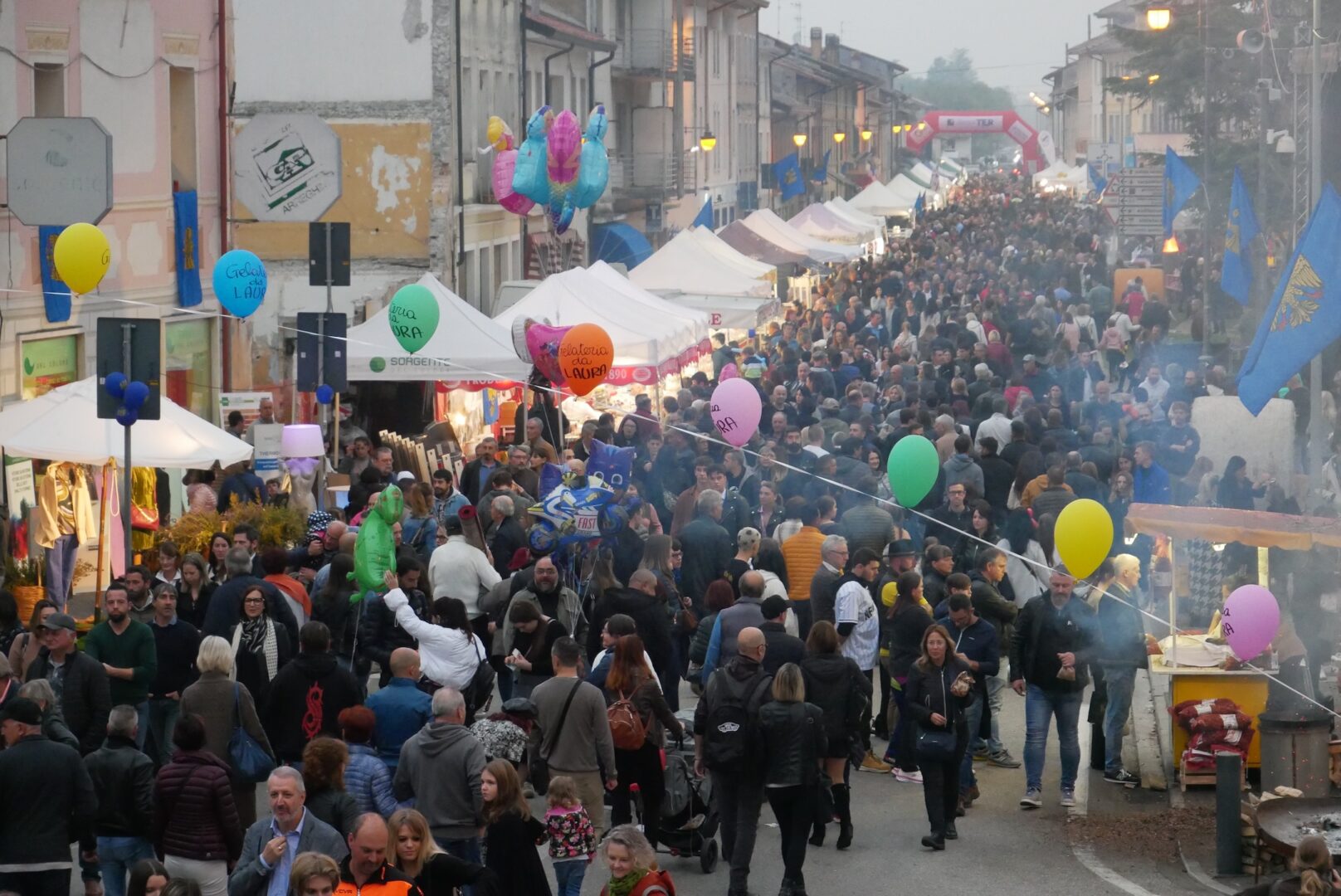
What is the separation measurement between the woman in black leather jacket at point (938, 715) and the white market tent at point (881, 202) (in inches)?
1746

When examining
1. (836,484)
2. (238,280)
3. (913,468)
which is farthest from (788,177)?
A: (913,468)

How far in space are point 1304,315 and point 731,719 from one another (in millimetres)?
6492

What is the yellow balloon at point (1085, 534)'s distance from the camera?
1120cm

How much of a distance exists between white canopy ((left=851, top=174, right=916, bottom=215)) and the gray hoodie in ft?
153

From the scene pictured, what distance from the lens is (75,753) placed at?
823 cm

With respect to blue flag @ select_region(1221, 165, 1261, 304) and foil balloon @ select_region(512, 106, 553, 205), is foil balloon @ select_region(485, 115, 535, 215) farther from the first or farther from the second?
blue flag @ select_region(1221, 165, 1261, 304)

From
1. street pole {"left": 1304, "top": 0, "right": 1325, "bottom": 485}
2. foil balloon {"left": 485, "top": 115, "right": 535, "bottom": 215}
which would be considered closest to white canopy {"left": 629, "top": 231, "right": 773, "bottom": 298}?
foil balloon {"left": 485, "top": 115, "right": 535, "bottom": 215}

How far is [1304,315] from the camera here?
46.0 feet

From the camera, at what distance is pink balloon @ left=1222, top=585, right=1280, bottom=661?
10.7m

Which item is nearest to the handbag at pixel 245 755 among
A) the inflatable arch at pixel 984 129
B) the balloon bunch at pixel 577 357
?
the balloon bunch at pixel 577 357

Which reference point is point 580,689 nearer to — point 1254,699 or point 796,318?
point 1254,699

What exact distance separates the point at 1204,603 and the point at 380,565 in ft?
17.8

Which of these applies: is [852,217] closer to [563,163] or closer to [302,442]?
[563,163]

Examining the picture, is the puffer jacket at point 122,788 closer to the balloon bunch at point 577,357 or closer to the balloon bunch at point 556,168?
the balloon bunch at point 577,357
